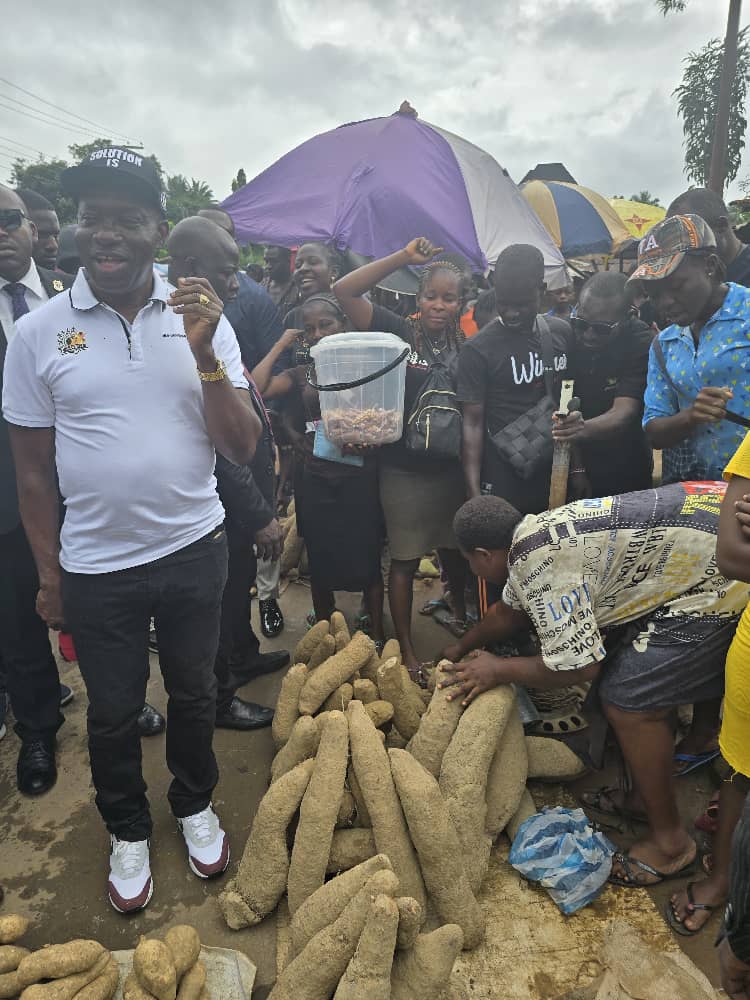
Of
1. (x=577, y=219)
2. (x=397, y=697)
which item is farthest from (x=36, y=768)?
(x=577, y=219)

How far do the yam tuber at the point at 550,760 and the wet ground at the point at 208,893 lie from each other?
0.14 metres

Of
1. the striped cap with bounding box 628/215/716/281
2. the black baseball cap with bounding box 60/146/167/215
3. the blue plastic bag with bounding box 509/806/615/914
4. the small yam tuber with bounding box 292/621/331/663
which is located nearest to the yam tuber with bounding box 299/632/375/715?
the small yam tuber with bounding box 292/621/331/663

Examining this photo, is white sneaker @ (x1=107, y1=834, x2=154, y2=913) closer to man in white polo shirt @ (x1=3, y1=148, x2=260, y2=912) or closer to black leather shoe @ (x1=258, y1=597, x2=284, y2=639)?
man in white polo shirt @ (x1=3, y1=148, x2=260, y2=912)

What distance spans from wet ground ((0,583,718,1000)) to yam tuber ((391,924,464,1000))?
1.05 feet

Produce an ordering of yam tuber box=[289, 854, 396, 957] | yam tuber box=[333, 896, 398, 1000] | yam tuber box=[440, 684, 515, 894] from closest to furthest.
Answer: yam tuber box=[333, 896, 398, 1000] < yam tuber box=[289, 854, 396, 957] < yam tuber box=[440, 684, 515, 894]

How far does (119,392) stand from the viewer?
1.79 meters

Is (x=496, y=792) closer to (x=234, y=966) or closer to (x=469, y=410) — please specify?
(x=234, y=966)

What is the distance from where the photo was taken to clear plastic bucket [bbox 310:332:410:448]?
281 centimetres

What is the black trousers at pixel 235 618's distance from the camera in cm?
295

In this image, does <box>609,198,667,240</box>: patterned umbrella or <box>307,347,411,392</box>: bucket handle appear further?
<box>609,198,667,240</box>: patterned umbrella

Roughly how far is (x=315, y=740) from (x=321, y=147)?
218 inches

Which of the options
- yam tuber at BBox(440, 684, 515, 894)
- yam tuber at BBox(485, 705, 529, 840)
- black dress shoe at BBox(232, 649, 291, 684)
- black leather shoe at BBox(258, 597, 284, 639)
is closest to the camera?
yam tuber at BBox(440, 684, 515, 894)

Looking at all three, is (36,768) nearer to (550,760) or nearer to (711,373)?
(550,760)

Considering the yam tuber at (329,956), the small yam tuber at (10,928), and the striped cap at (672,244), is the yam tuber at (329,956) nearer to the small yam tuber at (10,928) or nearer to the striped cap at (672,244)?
the small yam tuber at (10,928)
